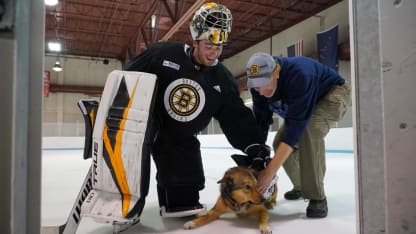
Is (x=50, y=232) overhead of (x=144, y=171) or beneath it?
beneath

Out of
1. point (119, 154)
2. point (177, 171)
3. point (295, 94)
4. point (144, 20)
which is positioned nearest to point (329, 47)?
point (144, 20)

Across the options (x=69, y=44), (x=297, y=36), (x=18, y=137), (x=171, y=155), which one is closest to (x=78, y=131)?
(x=69, y=44)

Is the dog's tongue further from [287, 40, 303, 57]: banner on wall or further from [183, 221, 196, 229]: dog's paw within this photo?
[287, 40, 303, 57]: banner on wall

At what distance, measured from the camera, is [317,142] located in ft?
5.90

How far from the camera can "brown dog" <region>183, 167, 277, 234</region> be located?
5.15ft

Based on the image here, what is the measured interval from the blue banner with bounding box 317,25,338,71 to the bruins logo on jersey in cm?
718

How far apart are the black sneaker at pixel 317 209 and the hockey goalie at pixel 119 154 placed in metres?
0.85

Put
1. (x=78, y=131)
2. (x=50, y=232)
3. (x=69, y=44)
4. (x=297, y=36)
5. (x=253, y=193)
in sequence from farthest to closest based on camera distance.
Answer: (x=69, y=44)
(x=78, y=131)
(x=297, y=36)
(x=253, y=193)
(x=50, y=232)

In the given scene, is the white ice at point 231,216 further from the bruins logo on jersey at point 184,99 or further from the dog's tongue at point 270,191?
the bruins logo on jersey at point 184,99

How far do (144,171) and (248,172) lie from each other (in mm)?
528

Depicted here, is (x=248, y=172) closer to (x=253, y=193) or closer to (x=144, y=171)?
(x=253, y=193)

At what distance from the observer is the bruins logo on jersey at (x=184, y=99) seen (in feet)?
5.53

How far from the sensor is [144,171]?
4.44 feet

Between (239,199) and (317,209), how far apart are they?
416 mm
